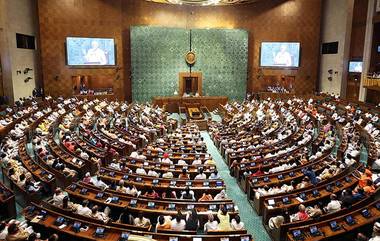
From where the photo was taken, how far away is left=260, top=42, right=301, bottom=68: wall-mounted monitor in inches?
1239

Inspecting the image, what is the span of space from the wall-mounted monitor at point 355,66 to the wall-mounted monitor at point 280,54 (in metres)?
5.43

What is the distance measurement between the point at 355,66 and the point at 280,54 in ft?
23.5

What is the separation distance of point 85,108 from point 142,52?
9575mm

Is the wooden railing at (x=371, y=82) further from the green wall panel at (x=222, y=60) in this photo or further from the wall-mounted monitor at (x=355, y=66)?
the green wall panel at (x=222, y=60)

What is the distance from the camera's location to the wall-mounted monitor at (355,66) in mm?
25806

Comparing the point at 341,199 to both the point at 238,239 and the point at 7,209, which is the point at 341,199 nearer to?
the point at 238,239

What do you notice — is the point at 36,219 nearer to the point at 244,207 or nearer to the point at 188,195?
the point at 188,195

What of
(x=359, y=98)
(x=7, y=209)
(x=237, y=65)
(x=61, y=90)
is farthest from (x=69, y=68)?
(x=359, y=98)

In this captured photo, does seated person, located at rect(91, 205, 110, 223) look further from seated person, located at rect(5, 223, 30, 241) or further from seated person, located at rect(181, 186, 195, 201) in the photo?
seated person, located at rect(181, 186, 195, 201)

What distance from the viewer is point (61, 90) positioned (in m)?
29.3

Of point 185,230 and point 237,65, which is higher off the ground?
point 237,65

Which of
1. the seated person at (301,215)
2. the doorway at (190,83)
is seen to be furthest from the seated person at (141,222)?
the doorway at (190,83)

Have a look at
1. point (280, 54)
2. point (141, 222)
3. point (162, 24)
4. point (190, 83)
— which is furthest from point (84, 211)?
point (280, 54)

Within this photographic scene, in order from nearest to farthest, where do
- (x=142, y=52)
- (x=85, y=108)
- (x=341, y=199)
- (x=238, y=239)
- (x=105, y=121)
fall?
1. (x=238, y=239)
2. (x=341, y=199)
3. (x=105, y=121)
4. (x=85, y=108)
5. (x=142, y=52)
